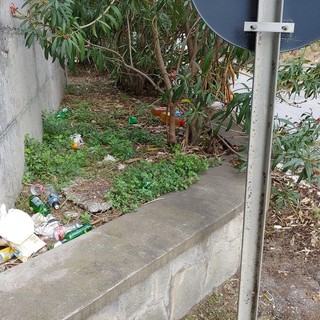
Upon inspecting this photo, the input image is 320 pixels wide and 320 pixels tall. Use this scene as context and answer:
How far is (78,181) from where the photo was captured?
2771mm

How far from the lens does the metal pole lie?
1341 millimetres

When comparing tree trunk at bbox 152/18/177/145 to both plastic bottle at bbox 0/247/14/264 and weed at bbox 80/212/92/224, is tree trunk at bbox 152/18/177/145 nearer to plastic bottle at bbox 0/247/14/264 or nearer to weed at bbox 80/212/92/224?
weed at bbox 80/212/92/224

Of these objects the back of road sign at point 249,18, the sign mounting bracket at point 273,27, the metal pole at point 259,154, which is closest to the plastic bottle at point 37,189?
the metal pole at point 259,154

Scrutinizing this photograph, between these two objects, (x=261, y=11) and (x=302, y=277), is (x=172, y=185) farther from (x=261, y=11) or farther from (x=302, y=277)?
(x=261, y=11)

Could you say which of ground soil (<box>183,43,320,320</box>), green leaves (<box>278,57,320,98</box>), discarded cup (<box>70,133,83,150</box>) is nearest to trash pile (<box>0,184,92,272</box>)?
ground soil (<box>183,43,320,320</box>)

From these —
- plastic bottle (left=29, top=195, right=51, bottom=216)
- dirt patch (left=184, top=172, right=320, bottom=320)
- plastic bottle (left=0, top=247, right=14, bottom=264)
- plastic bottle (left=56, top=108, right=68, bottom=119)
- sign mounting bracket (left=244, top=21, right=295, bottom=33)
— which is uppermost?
sign mounting bracket (left=244, top=21, right=295, bottom=33)

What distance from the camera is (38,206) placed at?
7.84ft

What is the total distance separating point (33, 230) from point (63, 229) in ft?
0.53

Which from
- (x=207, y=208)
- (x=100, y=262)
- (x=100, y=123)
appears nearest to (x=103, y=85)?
(x=100, y=123)

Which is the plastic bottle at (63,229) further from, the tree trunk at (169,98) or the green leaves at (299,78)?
the green leaves at (299,78)

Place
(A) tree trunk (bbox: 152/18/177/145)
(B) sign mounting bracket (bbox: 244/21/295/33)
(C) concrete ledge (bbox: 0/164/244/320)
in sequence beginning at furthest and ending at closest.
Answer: (A) tree trunk (bbox: 152/18/177/145)
(C) concrete ledge (bbox: 0/164/244/320)
(B) sign mounting bracket (bbox: 244/21/295/33)

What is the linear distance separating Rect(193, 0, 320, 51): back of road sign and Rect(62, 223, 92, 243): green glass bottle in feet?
4.22

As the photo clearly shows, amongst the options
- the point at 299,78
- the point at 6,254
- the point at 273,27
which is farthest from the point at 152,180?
the point at 273,27

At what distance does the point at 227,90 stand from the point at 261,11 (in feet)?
7.07
